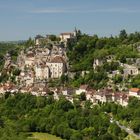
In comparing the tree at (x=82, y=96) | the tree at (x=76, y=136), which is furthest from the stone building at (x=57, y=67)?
the tree at (x=76, y=136)

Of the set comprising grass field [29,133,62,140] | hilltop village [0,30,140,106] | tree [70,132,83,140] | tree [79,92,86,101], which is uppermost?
hilltop village [0,30,140,106]

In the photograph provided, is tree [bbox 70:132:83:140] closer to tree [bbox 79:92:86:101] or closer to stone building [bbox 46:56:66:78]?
tree [bbox 79:92:86:101]

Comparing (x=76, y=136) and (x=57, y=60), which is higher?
(x=57, y=60)

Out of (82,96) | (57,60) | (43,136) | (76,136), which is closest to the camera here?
(76,136)

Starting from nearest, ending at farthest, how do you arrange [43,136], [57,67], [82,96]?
[43,136] → [82,96] → [57,67]

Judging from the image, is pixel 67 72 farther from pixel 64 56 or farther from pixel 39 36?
pixel 39 36

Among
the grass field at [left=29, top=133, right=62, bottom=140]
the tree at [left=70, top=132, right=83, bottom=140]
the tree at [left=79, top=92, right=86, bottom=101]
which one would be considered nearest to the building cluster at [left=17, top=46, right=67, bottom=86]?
the tree at [left=79, top=92, right=86, bottom=101]

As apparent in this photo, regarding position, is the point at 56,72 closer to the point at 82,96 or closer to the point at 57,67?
the point at 57,67

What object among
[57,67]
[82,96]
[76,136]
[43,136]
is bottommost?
[43,136]

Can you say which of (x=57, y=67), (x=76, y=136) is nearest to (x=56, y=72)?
(x=57, y=67)

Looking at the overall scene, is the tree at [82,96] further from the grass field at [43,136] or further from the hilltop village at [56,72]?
the grass field at [43,136]
